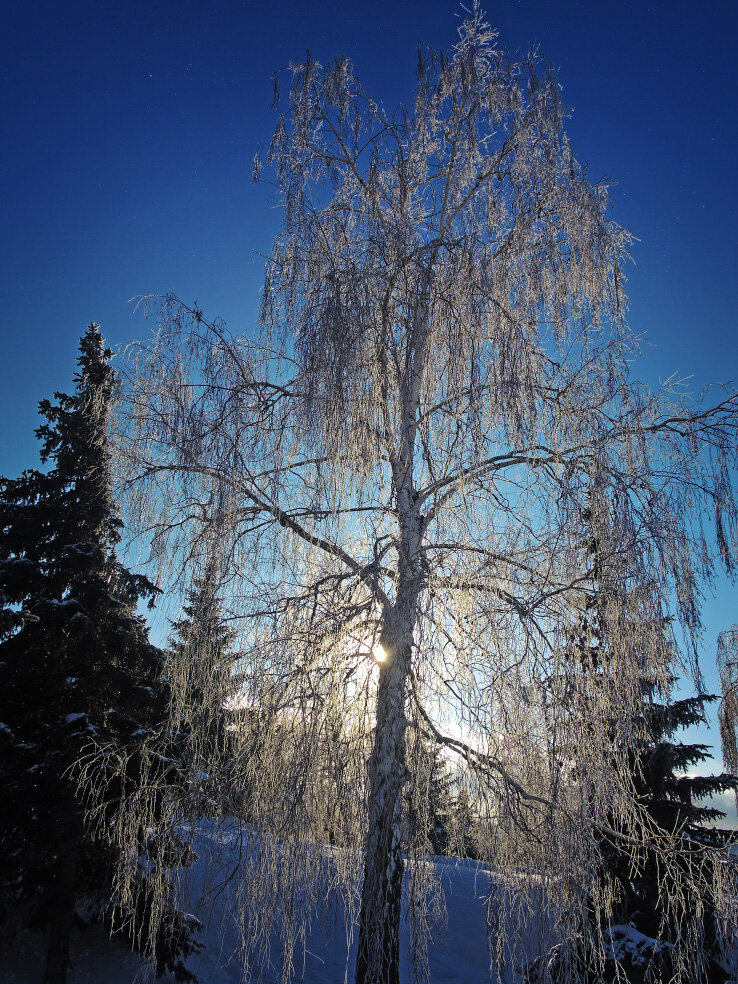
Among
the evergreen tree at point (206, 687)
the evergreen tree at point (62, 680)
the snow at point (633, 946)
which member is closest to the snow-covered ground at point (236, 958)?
the evergreen tree at point (62, 680)

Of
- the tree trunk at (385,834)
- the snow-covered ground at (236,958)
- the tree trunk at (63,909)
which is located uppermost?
the tree trunk at (385,834)

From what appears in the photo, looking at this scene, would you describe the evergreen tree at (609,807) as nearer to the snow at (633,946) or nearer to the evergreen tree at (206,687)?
the evergreen tree at (206,687)

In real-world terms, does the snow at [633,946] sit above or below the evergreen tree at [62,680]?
below

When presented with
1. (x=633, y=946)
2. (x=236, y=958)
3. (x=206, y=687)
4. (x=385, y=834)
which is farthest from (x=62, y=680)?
(x=633, y=946)

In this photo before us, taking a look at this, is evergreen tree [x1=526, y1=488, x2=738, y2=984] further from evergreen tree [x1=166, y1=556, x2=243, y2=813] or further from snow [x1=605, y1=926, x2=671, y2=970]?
snow [x1=605, y1=926, x2=671, y2=970]

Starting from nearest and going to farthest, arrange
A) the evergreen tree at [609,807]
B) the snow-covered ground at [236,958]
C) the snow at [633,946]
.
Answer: the evergreen tree at [609,807]
the snow at [633,946]
the snow-covered ground at [236,958]

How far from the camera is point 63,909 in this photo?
820 cm

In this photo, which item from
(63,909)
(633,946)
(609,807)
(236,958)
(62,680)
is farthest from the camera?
(62,680)

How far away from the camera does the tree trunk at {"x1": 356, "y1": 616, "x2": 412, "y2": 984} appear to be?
396 cm

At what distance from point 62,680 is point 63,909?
2.90 m

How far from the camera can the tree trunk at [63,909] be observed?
8.05m

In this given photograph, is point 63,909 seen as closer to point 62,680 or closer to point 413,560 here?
point 62,680

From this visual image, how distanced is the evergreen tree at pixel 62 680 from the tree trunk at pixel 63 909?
1 cm

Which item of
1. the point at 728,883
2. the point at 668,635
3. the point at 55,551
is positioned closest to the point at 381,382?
the point at 668,635
